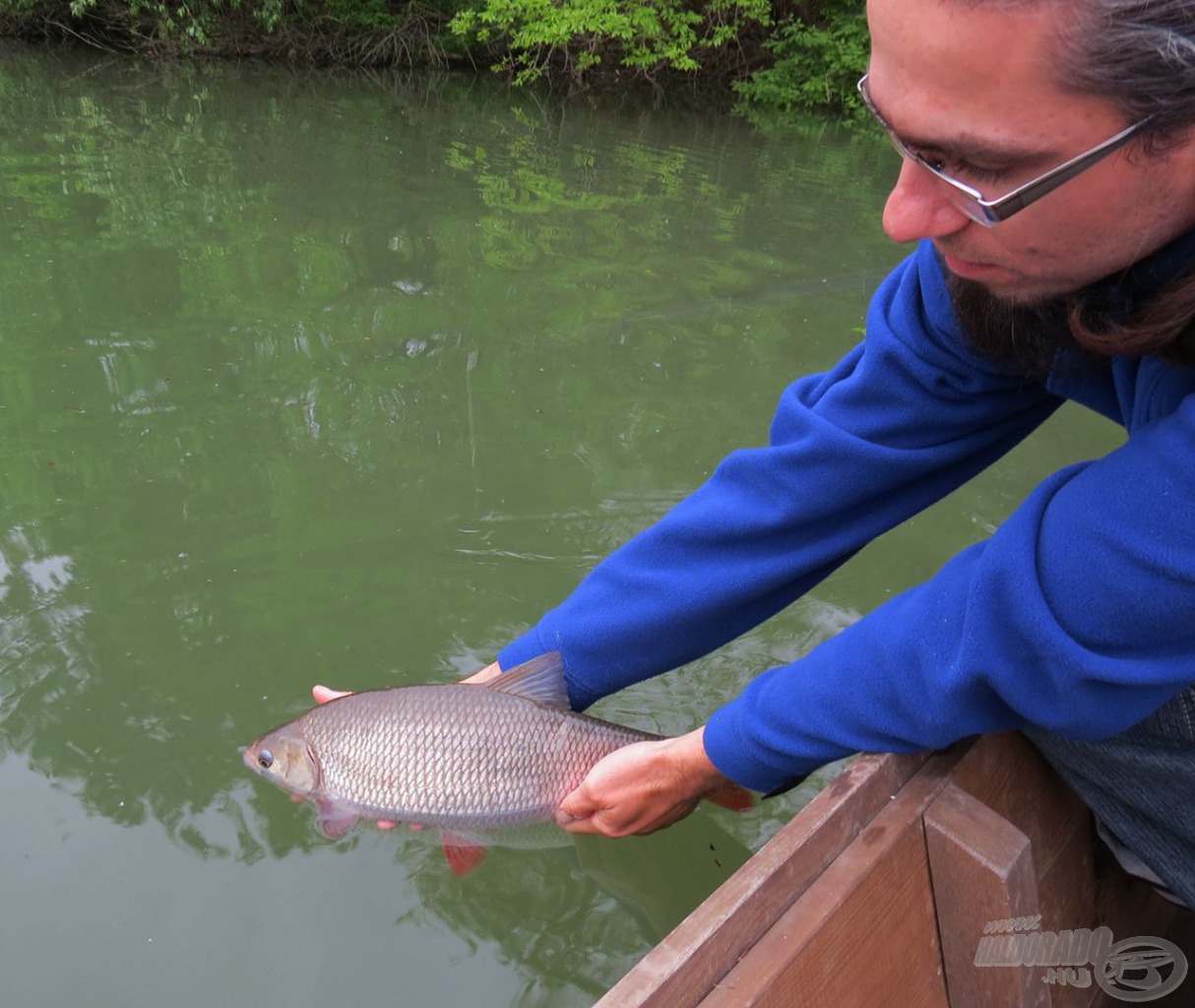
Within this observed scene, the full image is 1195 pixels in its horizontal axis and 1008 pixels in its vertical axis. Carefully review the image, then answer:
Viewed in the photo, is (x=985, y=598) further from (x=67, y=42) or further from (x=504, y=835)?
(x=67, y=42)

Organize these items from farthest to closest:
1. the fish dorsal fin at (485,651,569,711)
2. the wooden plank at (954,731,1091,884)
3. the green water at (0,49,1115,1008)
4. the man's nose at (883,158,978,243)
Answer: the green water at (0,49,1115,1008) < the fish dorsal fin at (485,651,569,711) < the wooden plank at (954,731,1091,884) < the man's nose at (883,158,978,243)

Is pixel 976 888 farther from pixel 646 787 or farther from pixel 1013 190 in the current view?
pixel 1013 190

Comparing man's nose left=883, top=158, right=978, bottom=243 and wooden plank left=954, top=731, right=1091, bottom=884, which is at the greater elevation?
man's nose left=883, top=158, right=978, bottom=243

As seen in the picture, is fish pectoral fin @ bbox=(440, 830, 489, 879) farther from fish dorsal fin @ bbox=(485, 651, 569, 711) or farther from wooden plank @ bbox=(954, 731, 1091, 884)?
wooden plank @ bbox=(954, 731, 1091, 884)

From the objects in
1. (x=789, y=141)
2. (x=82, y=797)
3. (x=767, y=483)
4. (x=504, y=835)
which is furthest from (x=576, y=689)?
(x=789, y=141)

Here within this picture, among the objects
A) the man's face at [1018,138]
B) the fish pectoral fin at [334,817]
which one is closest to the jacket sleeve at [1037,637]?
the man's face at [1018,138]

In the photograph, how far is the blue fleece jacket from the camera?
1.27 m

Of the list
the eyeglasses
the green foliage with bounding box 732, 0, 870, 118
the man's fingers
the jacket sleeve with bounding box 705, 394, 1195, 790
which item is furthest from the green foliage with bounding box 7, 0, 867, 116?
the eyeglasses

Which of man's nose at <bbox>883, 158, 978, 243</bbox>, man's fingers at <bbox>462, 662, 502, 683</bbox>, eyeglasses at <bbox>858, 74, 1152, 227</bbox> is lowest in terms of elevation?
man's fingers at <bbox>462, 662, 502, 683</bbox>

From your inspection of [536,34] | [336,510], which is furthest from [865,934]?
[536,34]

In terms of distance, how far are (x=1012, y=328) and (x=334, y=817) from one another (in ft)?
5.13

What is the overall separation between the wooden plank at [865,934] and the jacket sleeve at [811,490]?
419 millimetres

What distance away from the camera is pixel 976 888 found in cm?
153

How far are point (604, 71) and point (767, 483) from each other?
14.2 m
